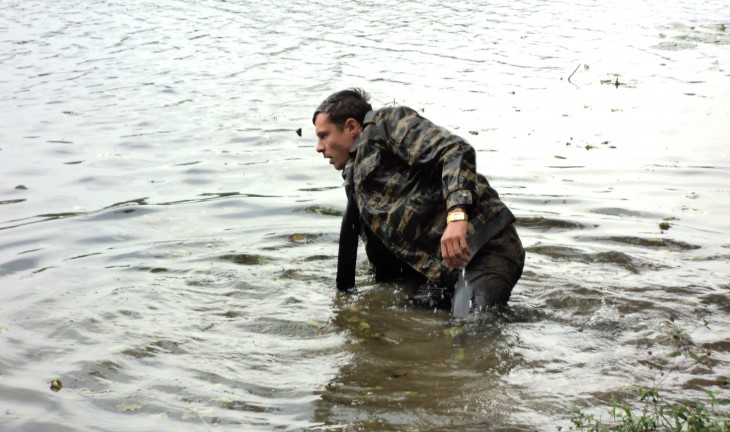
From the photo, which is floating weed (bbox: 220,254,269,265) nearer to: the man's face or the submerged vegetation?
the man's face

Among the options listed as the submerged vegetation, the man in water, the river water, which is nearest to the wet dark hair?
the man in water

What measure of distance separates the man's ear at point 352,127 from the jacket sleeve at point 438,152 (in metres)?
0.32

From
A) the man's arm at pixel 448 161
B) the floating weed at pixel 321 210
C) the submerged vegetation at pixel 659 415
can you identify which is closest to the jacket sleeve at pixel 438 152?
the man's arm at pixel 448 161

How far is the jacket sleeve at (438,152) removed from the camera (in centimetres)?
582

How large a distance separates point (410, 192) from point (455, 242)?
74 cm

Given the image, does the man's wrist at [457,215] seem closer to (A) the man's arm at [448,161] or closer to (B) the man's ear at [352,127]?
(A) the man's arm at [448,161]

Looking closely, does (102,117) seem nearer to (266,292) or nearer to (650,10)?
(266,292)

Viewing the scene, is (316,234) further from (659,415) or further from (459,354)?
(659,415)

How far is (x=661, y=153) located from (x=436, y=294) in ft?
17.6

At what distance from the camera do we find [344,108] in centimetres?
657

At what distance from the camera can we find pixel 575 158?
11.0 m

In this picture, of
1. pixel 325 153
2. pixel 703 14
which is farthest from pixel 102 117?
pixel 703 14

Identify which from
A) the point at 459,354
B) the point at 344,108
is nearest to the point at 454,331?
the point at 459,354

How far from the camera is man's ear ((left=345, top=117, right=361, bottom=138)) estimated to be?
6554mm
